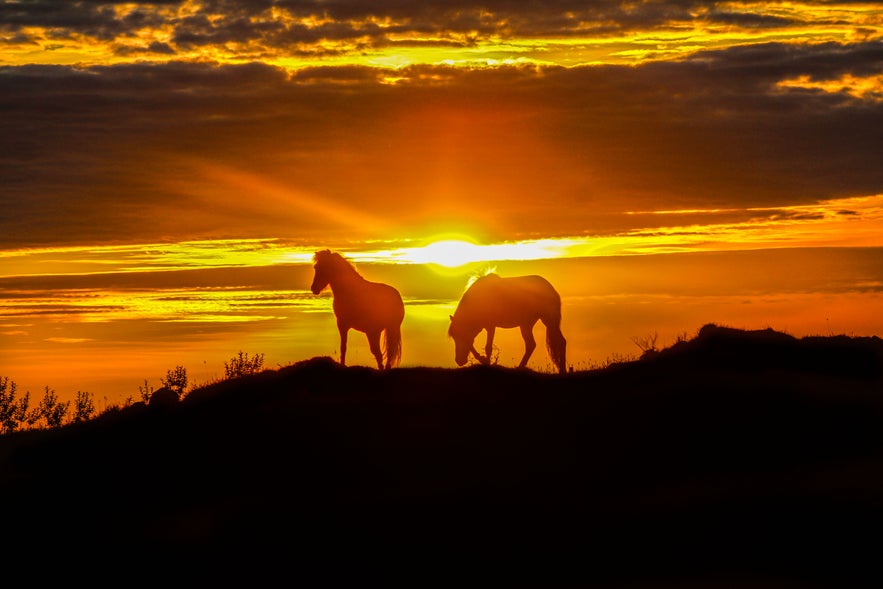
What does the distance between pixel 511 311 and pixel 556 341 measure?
1380 mm

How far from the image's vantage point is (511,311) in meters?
30.3

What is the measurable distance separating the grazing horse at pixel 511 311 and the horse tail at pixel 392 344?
66.7 inches

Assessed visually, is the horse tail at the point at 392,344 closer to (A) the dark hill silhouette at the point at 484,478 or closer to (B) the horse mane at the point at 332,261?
(B) the horse mane at the point at 332,261

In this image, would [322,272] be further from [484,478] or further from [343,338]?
[484,478]

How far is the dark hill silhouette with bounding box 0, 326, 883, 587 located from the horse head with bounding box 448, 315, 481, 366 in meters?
6.15

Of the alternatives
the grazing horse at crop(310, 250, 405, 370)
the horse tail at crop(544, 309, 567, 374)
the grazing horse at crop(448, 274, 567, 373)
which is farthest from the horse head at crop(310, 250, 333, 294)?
the horse tail at crop(544, 309, 567, 374)

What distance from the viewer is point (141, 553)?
62.2 ft

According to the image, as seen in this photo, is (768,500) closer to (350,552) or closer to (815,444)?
(815,444)

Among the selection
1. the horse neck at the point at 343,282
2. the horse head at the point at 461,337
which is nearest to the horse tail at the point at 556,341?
the horse head at the point at 461,337

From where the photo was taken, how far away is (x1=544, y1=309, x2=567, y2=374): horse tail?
1181 inches

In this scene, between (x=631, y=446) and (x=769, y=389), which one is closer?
(x=631, y=446)

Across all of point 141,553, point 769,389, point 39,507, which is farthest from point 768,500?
point 39,507

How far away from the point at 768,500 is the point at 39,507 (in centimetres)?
1271

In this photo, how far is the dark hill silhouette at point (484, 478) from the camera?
18078mm
